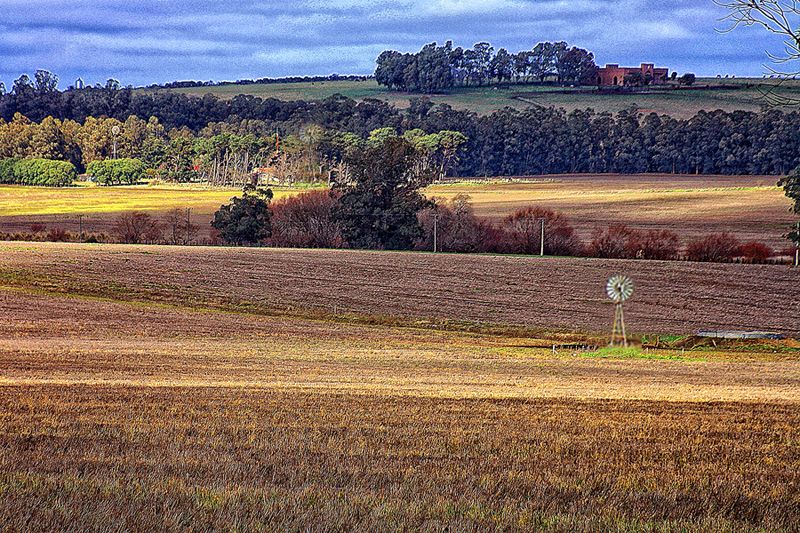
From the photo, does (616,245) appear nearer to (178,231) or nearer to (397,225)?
(397,225)

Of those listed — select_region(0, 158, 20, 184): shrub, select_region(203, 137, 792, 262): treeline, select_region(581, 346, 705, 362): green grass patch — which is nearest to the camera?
select_region(581, 346, 705, 362): green grass patch

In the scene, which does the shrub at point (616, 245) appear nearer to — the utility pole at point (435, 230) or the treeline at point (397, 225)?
the treeline at point (397, 225)

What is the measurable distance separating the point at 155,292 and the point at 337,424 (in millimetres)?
37334

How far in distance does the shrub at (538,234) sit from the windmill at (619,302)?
19096mm

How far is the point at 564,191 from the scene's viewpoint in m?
121

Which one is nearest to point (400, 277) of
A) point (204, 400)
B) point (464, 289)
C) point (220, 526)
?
point (464, 289)

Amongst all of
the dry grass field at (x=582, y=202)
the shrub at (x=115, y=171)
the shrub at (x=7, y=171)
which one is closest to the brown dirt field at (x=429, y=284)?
the dry grass field at (x=582, y=202)

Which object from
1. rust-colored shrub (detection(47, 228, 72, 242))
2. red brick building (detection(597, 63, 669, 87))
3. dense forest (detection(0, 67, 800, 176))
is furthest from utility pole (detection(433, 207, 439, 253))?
red brick building (detection(597, 63, 669, 87))

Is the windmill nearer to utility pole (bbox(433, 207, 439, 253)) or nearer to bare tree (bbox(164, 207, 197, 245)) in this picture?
utility pole (bbox(433, 207, 439, 253))

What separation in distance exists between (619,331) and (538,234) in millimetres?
33200

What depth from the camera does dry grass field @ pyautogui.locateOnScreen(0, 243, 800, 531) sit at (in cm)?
845

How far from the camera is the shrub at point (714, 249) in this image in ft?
217

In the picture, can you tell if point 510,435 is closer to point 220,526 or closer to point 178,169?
point 220,526

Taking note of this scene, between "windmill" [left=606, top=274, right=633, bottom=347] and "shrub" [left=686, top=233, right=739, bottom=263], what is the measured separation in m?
14.4
